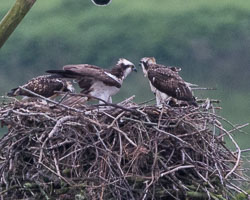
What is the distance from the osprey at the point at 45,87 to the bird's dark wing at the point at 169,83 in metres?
0.79

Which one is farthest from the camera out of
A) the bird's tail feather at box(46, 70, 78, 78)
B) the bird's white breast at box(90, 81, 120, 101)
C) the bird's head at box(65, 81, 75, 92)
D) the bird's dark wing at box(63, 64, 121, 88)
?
the bird's head at box(65, 81, 75, 92)

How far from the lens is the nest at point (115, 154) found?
609 centimetres

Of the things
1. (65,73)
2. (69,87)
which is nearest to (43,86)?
(69,87)

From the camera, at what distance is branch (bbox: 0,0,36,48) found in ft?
18.6

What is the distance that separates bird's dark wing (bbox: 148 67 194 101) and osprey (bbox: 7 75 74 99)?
79cm

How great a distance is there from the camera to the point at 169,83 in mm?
7605

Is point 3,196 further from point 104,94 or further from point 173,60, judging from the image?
point 173,60

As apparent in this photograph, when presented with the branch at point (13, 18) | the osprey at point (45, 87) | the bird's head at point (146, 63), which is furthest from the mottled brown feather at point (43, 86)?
the branch at point (13, 18)

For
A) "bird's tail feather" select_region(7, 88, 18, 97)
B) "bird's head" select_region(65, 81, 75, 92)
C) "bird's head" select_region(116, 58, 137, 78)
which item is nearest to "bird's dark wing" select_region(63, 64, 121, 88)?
"bird's head" select_region(116, 58, 137, 78)

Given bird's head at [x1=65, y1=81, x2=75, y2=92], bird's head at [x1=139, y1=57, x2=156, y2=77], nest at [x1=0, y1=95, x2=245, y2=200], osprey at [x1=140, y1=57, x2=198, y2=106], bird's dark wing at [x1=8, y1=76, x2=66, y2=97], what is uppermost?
bird's head at [x1=139, y1=57, x2=156, y2=77]

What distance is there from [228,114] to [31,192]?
270 cm

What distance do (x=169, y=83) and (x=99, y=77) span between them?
0.64 metres

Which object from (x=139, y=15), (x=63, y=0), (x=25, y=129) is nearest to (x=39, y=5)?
(x=63, y=0)

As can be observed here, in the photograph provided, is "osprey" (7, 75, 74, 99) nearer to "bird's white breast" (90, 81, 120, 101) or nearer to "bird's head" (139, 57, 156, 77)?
"bird's white breast" (90, 81, 120, 101)
